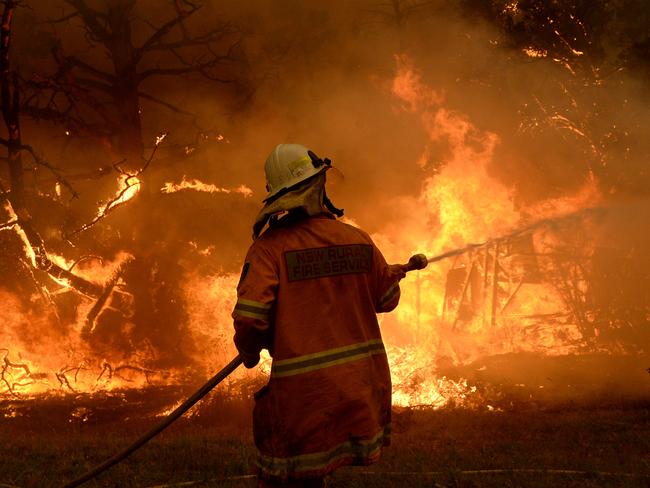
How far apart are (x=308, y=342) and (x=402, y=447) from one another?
3131 millimetres

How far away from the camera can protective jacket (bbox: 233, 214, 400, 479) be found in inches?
105

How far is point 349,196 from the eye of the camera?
34.9ft

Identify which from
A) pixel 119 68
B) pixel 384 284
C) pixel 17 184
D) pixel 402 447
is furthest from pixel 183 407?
pixel 119 68

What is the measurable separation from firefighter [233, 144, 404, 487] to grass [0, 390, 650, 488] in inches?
71.2

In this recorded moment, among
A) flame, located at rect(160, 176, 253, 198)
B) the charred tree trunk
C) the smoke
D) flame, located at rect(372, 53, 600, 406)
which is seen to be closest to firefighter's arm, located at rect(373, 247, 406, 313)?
flame, located at rect(372, 53, 600, 406)

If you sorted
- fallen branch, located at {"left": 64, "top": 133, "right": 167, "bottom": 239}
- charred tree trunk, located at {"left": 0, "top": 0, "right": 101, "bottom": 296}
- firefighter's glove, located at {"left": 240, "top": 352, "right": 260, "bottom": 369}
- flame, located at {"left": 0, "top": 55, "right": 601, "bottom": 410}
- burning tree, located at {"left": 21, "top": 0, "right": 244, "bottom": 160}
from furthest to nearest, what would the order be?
burning tree, located at {"left": 21, "top": 0, "right": 244, "bottom": 160} → fallen branch, located at {"left": 64, "top": 133, "right": 167, "bottom": 239} → charred tree trunk, located at {"left": 0, "top": 0, "right": 101, "bottom": 296} → flame, located at {"left": 0, "top": 55, "right": 601, "bottom": 410} → firefighter's glove, located at {"left": 240, "top": 352, "right": 260, "bottom": 369}

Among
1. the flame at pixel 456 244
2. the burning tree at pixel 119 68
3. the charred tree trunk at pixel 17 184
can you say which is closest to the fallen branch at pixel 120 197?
the burning tree at pixel 119 68

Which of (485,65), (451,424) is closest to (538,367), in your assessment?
(451,424)

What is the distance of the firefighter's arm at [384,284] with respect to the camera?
3.09 m

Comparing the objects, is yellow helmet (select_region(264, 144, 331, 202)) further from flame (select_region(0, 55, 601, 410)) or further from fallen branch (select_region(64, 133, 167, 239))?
fallen branch (select_region(64, 133, 167, 239))

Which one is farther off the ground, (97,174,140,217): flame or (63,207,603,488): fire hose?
(97,174,140,217): flame

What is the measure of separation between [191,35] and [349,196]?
4.29 m

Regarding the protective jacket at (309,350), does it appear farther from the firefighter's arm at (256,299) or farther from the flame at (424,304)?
the flame at (424,304)

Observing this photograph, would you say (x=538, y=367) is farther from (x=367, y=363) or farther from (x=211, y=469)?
(x=367, y=363)
